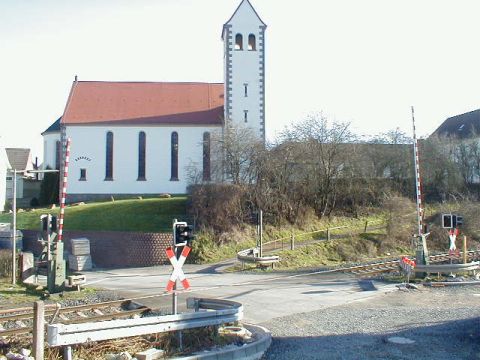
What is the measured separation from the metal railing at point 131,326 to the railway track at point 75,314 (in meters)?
2.80

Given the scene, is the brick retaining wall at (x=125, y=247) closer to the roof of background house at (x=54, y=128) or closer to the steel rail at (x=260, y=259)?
Result: the steel rail at (x=260, y=259)

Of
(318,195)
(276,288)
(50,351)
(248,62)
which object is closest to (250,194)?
(318,195)

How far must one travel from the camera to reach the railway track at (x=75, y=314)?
39.4ft

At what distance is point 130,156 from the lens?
173 ft

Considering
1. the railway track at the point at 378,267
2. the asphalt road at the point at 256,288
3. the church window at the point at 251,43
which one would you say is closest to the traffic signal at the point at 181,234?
the asphalt road at the point at 256,288

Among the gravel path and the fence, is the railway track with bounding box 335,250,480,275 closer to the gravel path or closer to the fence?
the gravel path

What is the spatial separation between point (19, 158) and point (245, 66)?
143ft

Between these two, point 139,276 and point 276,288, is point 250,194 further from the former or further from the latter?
point 276,288

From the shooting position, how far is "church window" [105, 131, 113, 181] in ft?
172

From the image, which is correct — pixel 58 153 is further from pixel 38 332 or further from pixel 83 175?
pixel 38 332

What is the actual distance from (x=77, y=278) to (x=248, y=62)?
34.9 metres

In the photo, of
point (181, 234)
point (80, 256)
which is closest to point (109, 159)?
point (80, 256)

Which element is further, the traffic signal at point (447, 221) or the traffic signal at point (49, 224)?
the traffic signal at point (447, 221)

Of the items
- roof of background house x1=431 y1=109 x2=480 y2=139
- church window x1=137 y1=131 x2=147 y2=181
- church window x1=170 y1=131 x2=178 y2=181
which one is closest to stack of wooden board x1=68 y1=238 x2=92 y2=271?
church window x1=137 y1=131 x2=147 y2=181
